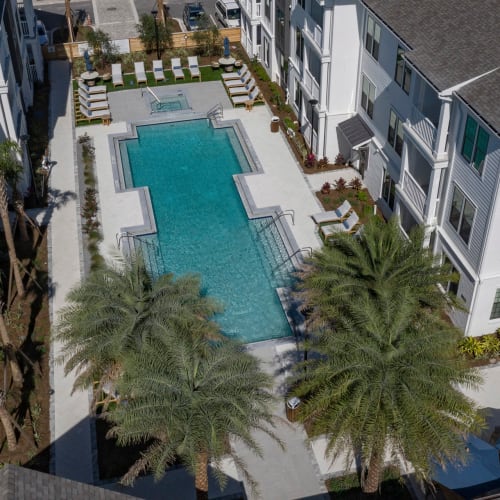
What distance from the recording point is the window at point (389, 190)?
30202 millimetres

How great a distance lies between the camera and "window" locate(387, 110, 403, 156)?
29.0 m

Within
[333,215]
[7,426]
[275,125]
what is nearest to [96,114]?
[275,125]

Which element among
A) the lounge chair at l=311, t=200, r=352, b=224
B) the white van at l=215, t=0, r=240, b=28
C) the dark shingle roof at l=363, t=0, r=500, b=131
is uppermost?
the dark shingle roof at l=363, t=0, r=500, b=131

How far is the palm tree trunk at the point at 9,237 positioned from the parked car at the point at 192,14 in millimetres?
29930

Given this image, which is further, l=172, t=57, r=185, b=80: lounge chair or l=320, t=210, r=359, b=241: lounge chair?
l=172, t=57, r=185, b=80: lounge chair

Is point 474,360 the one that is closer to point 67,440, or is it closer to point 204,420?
point 204,420

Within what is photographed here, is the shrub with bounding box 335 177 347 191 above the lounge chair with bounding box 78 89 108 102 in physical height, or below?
below

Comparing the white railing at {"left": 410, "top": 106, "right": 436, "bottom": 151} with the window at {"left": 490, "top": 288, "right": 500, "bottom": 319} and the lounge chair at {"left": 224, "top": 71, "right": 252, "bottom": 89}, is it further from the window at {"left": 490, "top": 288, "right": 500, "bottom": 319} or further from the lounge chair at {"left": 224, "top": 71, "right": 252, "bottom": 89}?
the lounge chair at {"left": 224, "top": 71, "right": 252, "bottom": 89}

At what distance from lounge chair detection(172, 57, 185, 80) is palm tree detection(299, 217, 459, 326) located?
25688 mm

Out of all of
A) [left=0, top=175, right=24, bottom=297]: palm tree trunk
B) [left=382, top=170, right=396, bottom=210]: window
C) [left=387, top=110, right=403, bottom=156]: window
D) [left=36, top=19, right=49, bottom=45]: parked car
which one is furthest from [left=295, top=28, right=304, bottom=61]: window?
[left=36, top=19, right=49, bottom=45]: parked car

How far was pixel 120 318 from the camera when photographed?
1992cm

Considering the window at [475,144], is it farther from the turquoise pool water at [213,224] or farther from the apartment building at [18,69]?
the apartment building at [18,69]

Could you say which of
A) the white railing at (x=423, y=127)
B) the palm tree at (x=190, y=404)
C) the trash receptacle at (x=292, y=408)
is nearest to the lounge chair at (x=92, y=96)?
the white railing at (x=423, y=127)

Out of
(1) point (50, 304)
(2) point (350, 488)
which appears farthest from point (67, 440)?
(2) point (350, 488)
